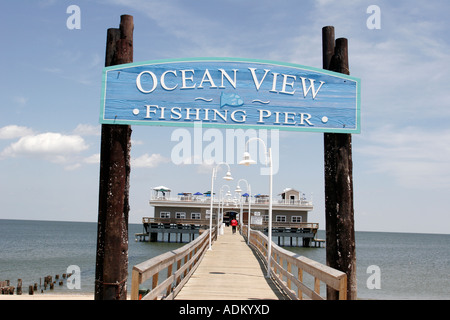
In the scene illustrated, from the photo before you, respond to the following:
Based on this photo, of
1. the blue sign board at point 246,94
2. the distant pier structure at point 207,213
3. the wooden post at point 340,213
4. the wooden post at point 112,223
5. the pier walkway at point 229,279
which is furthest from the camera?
the distant pier structure at point 207,213

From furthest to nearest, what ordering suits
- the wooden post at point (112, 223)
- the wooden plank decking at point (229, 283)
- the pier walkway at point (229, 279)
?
1. the wooden plank decking at point (229, 283)
2. the wooden post at point (112, 223)
3. the pier walkway at point (229, 279)

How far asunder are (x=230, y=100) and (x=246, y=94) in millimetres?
262

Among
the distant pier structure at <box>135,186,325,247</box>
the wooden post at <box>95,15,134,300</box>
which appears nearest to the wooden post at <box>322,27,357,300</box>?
the wooden post at <box>95,15,134,300</box>

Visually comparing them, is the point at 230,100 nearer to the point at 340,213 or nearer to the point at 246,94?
the point at 246,94

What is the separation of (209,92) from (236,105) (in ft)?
1.48

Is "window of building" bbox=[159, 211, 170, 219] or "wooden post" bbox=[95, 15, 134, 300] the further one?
"window of building" bbox=[159, 211, 170, 219]

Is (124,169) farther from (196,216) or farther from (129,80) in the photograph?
(196,216)

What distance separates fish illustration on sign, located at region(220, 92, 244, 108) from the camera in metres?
6.72

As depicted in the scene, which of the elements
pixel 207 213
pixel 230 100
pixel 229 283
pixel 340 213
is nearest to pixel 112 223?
pixel 230 100

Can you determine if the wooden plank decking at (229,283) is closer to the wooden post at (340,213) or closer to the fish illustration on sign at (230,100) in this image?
the wooden post at (340,213)

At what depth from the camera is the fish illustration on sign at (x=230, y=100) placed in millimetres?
6719

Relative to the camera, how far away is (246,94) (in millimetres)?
6781

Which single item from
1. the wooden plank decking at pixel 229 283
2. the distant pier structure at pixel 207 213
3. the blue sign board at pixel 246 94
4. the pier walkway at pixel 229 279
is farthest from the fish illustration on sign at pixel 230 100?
the distant pier structure at pixel 207 213

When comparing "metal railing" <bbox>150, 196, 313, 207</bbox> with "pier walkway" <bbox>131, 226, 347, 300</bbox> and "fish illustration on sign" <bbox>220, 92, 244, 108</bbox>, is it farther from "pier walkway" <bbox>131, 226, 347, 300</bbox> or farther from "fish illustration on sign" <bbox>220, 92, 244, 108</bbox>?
"fish illustration on sign" <bbox>220, 92, 244, 108</bbox>
